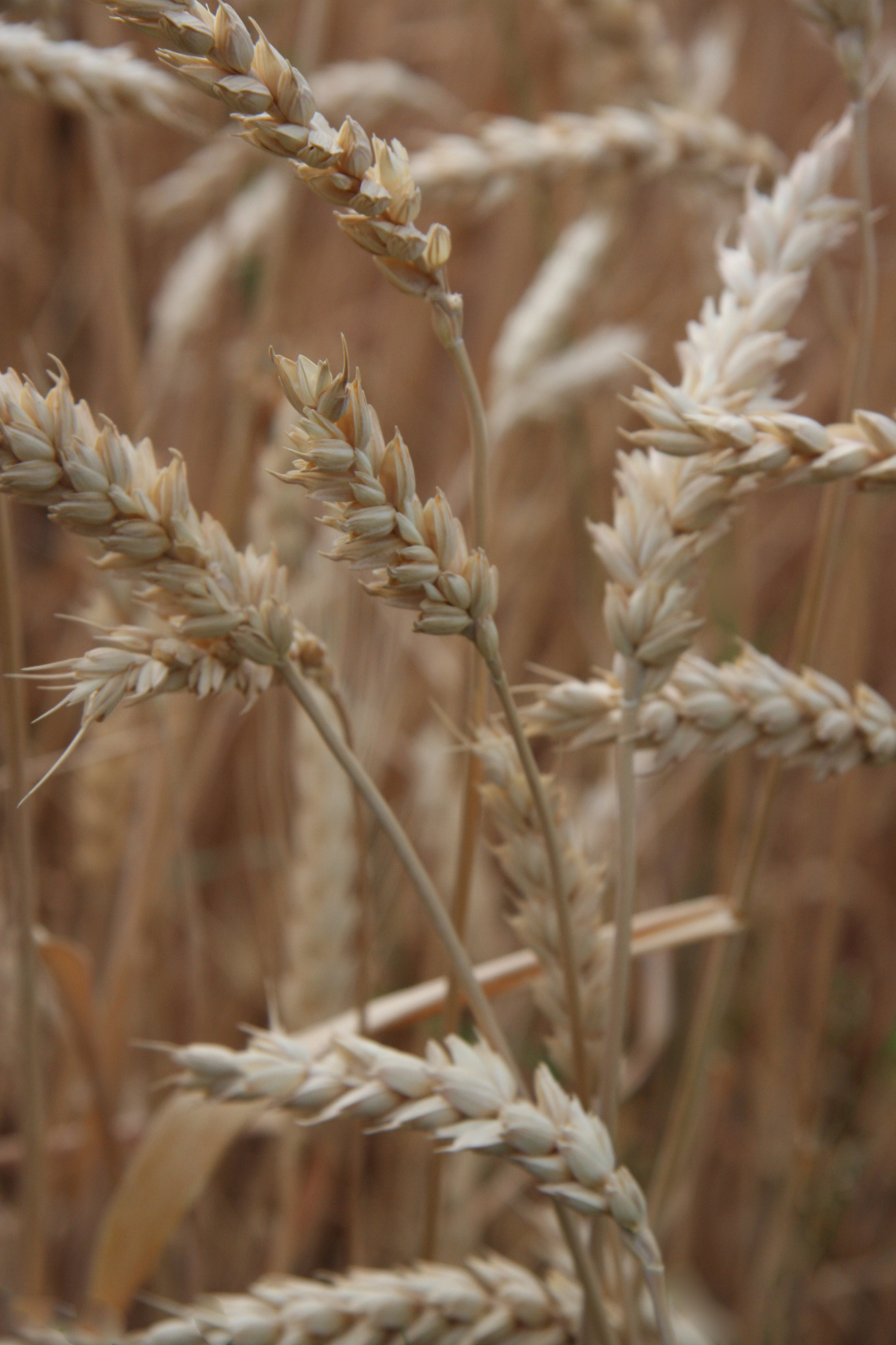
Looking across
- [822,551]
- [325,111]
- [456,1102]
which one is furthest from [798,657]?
[325,111]

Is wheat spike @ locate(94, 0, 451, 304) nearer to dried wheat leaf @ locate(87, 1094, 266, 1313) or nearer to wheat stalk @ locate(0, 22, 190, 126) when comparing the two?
wheat stalk @ locate(0, 22, 190, 126)

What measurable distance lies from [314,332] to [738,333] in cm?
90

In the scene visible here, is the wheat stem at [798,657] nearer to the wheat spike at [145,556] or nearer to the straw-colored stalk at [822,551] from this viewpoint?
the straw-colored stalk at [822,551]

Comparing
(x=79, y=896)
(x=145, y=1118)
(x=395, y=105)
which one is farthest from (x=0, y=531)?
(x=395, y=105)

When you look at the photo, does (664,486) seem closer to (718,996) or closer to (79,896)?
(718,996)

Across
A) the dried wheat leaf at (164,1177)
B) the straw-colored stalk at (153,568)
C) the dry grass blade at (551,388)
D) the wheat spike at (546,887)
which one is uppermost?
the dry grass blade at (551,388)

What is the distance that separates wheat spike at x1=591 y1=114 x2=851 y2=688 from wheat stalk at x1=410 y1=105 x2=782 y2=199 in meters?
0.22

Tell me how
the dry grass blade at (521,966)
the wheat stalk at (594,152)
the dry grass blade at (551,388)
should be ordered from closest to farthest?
1. the dry grass blade at (521,966)
2. the wheat stalk at (594,152)
3. the dry grass blade at (551,388)

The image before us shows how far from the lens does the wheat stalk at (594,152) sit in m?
0.70

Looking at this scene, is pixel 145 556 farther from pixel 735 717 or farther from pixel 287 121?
pixel 735 717

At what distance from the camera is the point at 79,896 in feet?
3.41

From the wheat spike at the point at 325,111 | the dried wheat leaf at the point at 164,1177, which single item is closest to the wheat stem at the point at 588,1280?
the dried wheat leaf at the point at 164,1177

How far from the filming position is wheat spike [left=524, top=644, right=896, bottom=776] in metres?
0.41

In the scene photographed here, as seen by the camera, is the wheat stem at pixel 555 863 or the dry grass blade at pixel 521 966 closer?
the wheat stem at pixel 555 863
